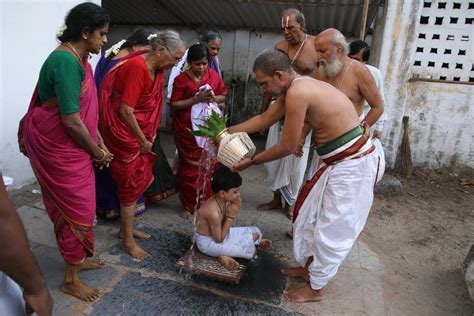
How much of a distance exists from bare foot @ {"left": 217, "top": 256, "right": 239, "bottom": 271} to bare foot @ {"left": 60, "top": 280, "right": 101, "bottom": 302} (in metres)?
0.94

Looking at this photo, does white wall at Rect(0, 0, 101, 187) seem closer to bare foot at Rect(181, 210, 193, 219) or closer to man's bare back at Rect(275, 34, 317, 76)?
bare foot at Rect(181, 210, 193, 219)

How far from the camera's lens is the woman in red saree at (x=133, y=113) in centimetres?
296

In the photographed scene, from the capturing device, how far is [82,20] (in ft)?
7.54

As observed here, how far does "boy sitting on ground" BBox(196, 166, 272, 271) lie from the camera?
10.2 ft

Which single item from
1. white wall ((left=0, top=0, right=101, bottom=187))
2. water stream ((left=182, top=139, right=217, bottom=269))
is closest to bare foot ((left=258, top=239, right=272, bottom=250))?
water stream ((left=182, top=139, right=217, bottom=269))

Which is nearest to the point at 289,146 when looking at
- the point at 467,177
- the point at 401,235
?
the point at 401,235

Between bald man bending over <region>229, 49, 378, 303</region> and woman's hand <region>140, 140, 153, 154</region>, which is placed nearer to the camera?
bald man bending over <region>229, 49, 378, 303</region>

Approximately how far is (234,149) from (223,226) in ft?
2.51

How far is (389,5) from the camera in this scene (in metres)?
5.34

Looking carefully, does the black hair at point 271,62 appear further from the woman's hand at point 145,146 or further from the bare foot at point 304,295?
the bare foot at point 304,295

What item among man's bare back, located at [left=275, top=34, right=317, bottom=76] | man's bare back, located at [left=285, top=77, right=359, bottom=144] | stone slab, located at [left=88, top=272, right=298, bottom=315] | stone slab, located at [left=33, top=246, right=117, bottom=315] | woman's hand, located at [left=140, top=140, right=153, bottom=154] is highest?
man's bare back, located at [left=275, top=34, right=317, bottom=76]

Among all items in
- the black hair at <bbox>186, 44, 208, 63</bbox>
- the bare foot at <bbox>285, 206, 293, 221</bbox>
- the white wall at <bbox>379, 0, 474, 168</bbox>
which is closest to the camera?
the black hair at <bbox>186, 44, 208, 63</bbox>

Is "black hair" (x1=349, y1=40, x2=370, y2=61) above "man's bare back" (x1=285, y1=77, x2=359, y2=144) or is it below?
above

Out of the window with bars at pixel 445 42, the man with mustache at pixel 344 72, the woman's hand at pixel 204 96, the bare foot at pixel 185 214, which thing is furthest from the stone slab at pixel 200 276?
the window with bars at pixel 445 42
